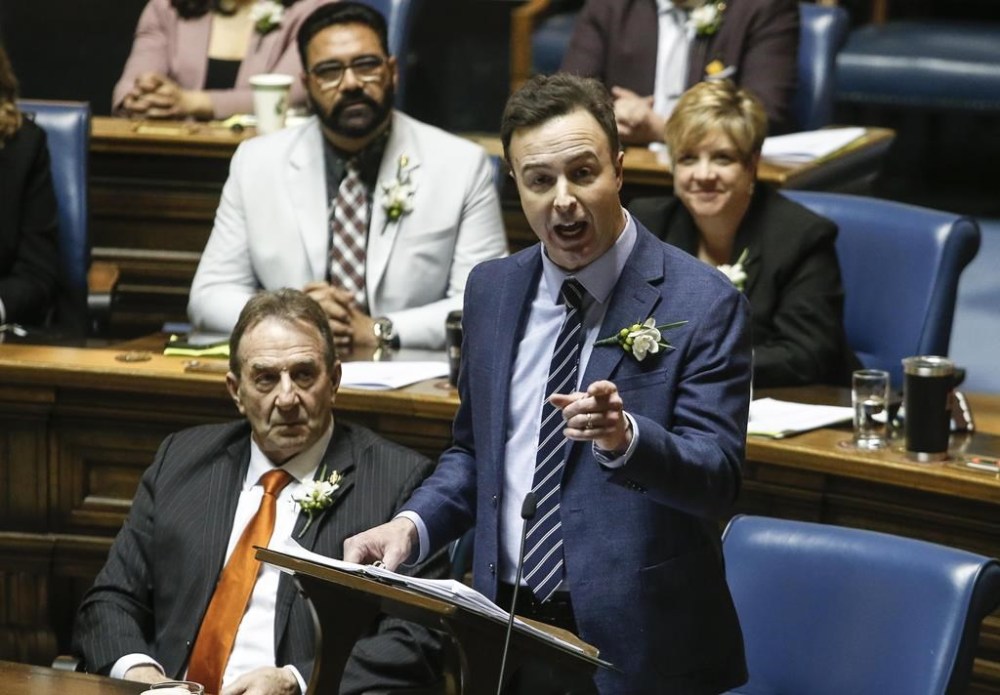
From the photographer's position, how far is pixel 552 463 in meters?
2.52

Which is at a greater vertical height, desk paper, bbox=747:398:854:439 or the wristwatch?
desk paper, bbox=747:398:854:439

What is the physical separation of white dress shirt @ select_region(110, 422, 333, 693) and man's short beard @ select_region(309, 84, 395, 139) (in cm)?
128

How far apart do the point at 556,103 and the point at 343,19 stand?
2163mm

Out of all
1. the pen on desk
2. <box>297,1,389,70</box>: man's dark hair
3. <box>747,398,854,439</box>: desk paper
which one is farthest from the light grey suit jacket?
the pen on desk

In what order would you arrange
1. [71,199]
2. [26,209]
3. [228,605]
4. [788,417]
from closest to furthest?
[228,605], [788,417], [26,209], [71,199]

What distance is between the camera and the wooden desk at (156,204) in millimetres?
5203

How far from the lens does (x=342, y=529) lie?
3205 mm

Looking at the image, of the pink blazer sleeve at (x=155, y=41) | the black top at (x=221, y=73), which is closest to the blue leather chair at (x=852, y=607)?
the black top at (x=221, y=73)

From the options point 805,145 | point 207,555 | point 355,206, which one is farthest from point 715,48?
point 207,555

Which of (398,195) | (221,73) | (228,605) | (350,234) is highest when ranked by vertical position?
(221,73)

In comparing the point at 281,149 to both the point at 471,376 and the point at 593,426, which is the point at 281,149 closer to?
the point at 471,376

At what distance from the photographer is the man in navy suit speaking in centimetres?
242

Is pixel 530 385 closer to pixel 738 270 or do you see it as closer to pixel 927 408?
pixel 927 408

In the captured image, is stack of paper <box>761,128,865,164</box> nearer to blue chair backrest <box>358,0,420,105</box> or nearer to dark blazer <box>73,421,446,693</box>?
blue chair backrest <box>358,0,420,105</box>
